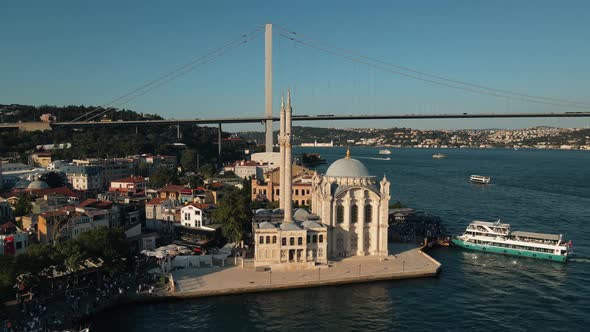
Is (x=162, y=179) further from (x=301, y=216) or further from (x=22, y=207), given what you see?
(x=301, y=216)

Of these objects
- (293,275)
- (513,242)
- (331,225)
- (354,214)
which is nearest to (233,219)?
(331,225)

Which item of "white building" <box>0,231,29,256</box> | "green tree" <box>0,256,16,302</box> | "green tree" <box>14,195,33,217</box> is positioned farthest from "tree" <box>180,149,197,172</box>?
"green tree" <box>0,256,16,302</box>

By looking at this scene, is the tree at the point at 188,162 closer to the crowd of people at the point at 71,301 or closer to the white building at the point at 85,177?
the white building at the point at 85,177

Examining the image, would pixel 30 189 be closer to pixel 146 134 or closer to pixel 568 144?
pixel 146 134

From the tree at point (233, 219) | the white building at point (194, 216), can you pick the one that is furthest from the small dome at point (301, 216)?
the white building at point (194, 216)

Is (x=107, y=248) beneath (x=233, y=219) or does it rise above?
beneath

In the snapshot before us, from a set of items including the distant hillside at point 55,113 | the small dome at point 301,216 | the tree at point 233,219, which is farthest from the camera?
the distant hillside at point 55,113
